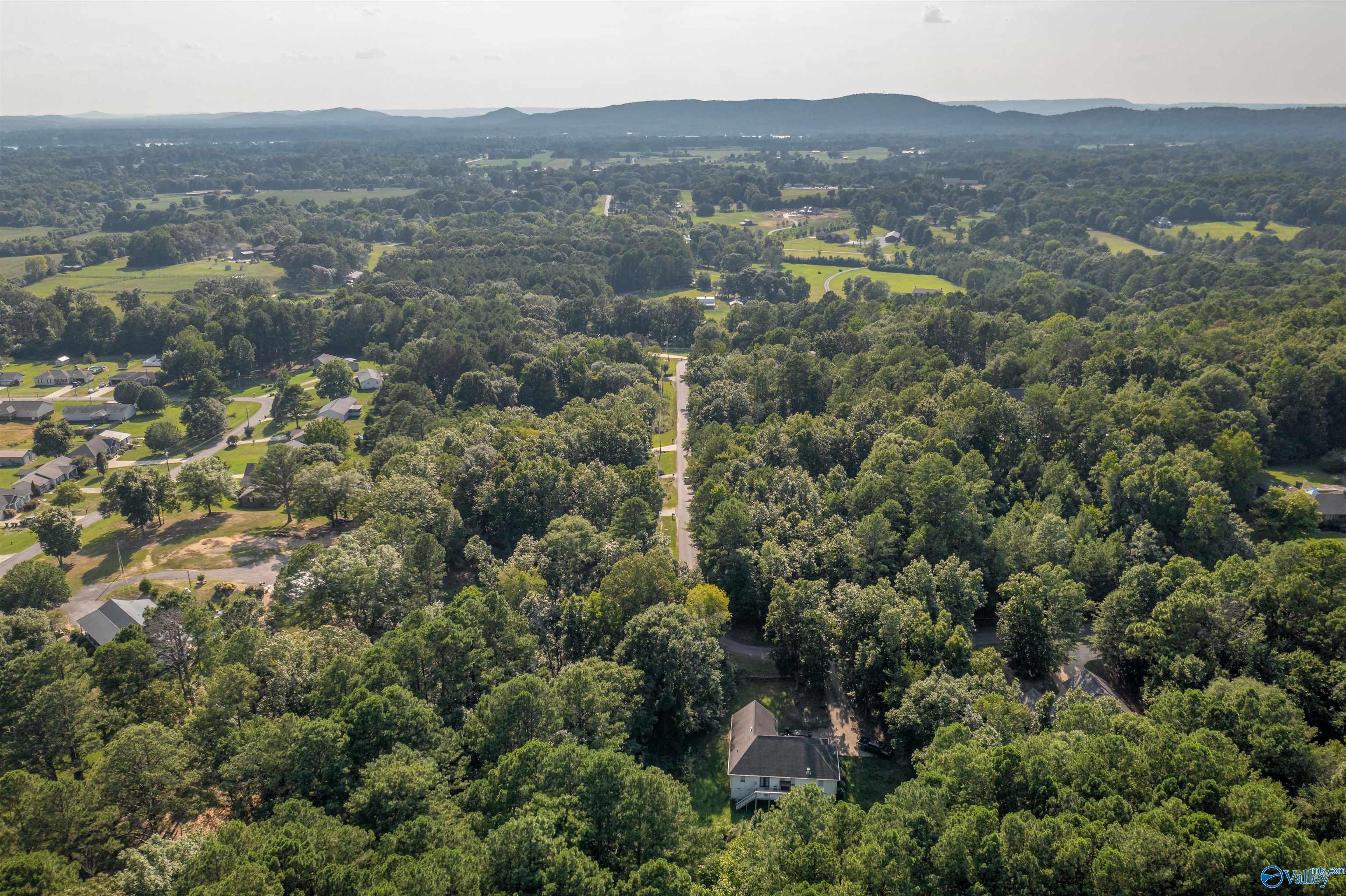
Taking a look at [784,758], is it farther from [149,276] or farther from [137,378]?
[149,276]

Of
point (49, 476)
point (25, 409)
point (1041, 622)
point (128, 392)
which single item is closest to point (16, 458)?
point (49, 476)

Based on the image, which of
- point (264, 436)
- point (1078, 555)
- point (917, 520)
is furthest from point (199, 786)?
point (264, 436)

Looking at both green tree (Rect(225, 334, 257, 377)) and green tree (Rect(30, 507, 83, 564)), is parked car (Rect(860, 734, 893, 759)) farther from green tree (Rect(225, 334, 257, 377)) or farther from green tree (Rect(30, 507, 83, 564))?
green tree (Rect(225, 334, 257, 377))

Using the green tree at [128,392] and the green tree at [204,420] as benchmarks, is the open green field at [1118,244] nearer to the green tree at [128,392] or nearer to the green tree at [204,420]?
the green tree at [204,420]

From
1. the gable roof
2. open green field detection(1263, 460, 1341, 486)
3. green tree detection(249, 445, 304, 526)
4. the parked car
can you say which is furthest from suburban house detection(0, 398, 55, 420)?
open green field detection(1263, 460, 1341, 486)

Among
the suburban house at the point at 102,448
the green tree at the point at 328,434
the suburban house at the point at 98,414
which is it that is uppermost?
the green tree at the point at 328,434

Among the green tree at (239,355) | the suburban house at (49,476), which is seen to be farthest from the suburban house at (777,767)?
the green tree at (239,355)
